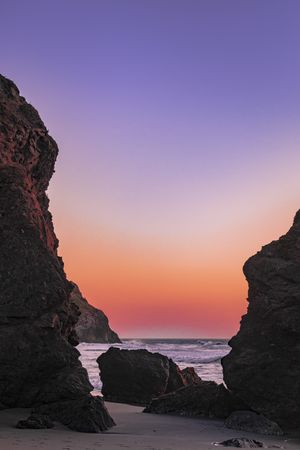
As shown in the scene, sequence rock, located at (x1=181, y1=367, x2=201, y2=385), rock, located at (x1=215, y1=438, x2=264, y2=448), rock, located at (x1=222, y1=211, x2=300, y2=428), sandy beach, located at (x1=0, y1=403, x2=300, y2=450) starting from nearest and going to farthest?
sandy beach, located at (x1=0, y1=403, x2=300, y2=450) → rock, located at (x1=215, y1=438, x2=264, y2=448) → rock, located at (x1=222, y1=211, x2=300, y2=428) → rock, located at (x1=181, y1=367, x2=201, y2=385)

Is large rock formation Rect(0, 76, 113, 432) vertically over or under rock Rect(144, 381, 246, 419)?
over

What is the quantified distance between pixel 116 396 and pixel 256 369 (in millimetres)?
9857

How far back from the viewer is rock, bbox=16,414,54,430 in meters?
10.5

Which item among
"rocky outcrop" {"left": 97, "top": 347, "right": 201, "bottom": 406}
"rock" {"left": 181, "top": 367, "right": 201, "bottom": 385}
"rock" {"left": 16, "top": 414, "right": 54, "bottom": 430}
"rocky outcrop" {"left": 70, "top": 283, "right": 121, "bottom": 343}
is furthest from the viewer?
"rocky outcrop" {"left": 70, "top": 283, "right": 121, "bottom": 343}

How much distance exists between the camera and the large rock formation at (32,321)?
1224 centimetres

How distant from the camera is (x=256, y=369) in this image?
14930mm

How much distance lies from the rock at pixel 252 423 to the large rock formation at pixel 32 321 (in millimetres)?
3801

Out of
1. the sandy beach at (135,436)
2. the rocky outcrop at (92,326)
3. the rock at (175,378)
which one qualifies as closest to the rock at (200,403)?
the sandy beach at (135,436)

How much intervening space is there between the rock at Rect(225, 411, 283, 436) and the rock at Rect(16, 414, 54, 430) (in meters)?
5.54

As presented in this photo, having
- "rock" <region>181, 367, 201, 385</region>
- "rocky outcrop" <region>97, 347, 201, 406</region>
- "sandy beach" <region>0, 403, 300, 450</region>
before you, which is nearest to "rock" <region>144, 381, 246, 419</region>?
"sandy beach" <region>0, 403, 300, 450</region>

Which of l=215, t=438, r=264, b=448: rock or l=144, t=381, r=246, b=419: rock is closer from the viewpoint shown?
l=215, t=438, r=264, b=448: rock

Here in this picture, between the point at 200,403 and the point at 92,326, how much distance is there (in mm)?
147278

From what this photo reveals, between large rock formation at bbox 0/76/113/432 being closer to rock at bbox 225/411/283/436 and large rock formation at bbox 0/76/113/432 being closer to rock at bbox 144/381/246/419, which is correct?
rock at bbox 225/411/283/436

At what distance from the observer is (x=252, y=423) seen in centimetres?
1360
